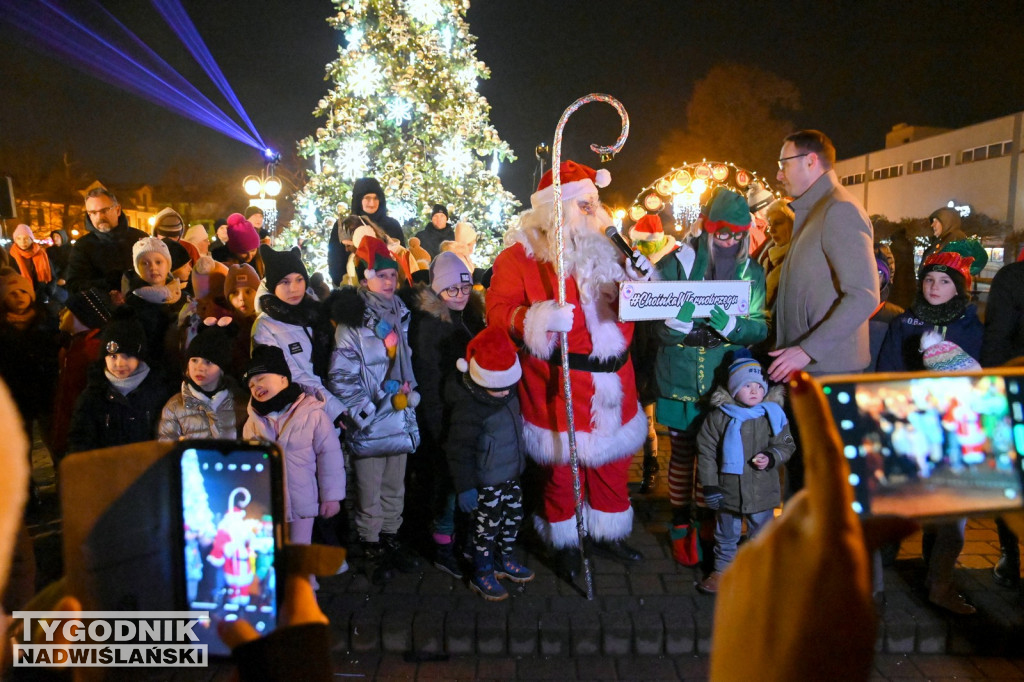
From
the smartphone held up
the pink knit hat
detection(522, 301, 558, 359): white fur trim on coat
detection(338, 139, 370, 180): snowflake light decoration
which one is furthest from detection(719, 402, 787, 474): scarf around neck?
detection(338, 139, 370, 180): snowflake light decoration

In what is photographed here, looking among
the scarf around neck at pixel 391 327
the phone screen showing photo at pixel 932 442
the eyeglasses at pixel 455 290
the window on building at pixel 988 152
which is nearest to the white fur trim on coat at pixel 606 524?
the scarf around neck at pixel 391 327

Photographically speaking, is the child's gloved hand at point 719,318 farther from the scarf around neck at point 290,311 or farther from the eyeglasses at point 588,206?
the scarf around neck at point 290,311

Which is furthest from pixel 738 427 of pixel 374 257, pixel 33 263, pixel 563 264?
pixel 33 263

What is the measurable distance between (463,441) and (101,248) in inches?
174

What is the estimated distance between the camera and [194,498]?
147cm

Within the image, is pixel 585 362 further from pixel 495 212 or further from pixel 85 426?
pixel 495 212

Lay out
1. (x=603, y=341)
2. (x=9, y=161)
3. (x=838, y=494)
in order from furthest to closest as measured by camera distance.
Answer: (x=9, y=161), (x=603, y=341), (x=838, y=494)

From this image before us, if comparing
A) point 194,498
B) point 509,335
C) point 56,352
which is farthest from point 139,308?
point 194,498

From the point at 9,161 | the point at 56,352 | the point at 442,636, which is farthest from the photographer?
the point at 9,161

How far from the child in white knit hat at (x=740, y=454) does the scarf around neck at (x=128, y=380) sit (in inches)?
132

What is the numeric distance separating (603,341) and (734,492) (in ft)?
3.71

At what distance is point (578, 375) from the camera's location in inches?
154

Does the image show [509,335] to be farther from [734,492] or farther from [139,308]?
[139,308]

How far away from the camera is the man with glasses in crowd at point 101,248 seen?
5867 mm
